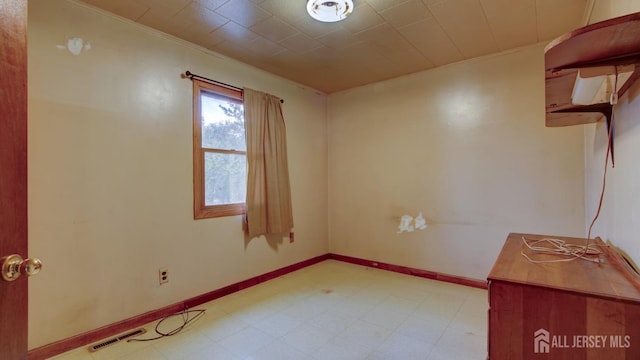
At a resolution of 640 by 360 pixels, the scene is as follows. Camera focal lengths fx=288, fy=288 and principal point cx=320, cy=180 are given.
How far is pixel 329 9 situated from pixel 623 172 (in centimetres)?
203

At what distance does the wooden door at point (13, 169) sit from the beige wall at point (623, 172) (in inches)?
87.6

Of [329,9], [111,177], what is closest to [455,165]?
[329,9]

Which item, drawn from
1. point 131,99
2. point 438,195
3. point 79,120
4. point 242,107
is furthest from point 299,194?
point 79,120

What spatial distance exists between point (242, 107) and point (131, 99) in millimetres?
1113

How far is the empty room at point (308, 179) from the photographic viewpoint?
1.11 meters

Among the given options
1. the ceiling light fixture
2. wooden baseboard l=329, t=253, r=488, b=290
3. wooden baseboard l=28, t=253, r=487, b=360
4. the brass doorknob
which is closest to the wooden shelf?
the ceiling light fixture

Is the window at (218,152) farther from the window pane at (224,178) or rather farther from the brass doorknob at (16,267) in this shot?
the brass doorknob at (16,267)

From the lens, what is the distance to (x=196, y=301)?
2.76m

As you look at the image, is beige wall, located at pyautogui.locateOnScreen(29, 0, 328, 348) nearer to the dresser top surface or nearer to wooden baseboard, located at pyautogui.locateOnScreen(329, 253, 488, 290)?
wooden baseboard, located at pyautogui.locateOnScreen(329, 253, 488, 290)

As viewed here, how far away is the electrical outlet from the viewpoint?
2.54 m

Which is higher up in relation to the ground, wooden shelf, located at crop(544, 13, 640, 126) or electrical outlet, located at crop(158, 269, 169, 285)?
wooden shelf, located at crop(544, 13, 640, 126)

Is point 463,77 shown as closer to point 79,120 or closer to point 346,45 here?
point 346,45

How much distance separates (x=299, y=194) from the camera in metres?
3.99

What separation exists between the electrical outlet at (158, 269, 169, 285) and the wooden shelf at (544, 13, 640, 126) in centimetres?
300
